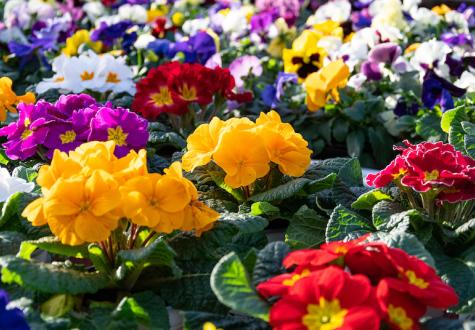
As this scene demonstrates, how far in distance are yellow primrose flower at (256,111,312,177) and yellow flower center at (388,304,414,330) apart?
28.3 inches

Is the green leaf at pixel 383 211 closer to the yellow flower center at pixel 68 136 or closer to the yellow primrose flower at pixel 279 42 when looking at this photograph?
the yellow flower center at pixel 68 136

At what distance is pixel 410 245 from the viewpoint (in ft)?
5.17

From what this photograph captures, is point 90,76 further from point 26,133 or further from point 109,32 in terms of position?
point 109,32

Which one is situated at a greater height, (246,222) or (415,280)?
(415,280)

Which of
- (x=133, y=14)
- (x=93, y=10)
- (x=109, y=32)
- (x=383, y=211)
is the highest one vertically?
(x=383, y=211)

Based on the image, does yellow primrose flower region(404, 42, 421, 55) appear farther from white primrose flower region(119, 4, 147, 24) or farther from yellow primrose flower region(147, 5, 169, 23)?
yellow primrose flower region(147, 5, 169, 23)

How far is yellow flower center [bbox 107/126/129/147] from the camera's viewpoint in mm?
2219

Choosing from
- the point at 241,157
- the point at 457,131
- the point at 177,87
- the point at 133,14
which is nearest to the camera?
the point at 241,157

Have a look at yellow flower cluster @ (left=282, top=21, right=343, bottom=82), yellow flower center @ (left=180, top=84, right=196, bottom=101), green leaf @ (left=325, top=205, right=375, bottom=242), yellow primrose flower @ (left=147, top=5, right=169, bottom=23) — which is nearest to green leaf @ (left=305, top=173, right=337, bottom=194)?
green leaf @ (left=325, top=205, right=375, bottom=242)

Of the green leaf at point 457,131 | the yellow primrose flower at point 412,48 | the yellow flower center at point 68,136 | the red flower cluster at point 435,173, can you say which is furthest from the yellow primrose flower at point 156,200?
the yellow primrose flower at point 412,48

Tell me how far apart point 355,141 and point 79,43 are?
183 centimetres

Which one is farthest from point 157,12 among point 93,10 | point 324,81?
point 324,81

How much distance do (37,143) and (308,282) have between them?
1184 millimetres

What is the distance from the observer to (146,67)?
167 inches
